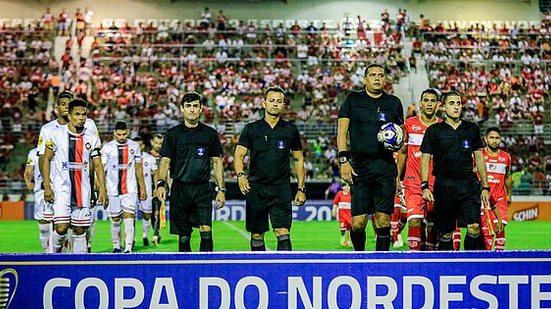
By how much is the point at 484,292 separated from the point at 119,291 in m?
2.36

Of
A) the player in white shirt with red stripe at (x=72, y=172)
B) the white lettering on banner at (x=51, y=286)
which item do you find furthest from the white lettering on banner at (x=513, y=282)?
the player in white shirt with red stripe at (x=72, y=172)

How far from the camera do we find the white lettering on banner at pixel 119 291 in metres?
5.76

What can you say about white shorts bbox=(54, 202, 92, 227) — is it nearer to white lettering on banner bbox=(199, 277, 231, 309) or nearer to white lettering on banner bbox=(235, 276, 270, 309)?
white lettering on banner bbox=(199, 277, 231, 309)

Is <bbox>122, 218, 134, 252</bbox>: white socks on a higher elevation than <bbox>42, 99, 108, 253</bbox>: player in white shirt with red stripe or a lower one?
lower

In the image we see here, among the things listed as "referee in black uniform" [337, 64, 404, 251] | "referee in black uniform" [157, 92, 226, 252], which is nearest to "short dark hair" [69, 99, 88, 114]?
"referee in black uniform" [157, 92, 226, 252]

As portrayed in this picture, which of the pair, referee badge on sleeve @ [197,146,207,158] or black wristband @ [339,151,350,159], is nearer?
black wristband @ [339,151,350,159]

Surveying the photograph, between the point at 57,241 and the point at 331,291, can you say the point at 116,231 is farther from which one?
the point at 331,291

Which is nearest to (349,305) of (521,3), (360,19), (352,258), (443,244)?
(352,258)

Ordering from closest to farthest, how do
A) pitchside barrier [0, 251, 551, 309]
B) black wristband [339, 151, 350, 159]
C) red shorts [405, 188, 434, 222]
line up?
pitchside barrier [0, 251, 551, 309] < black wristband [339, 151, 350, 159] < red shorts [405, 188, 434, 222]

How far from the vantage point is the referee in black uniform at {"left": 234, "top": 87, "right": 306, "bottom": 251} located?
10.4 meters

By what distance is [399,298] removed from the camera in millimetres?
5828

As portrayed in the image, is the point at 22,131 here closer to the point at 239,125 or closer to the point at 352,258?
the point at 239,125

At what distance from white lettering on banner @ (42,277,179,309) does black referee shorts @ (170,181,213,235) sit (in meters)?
4.81

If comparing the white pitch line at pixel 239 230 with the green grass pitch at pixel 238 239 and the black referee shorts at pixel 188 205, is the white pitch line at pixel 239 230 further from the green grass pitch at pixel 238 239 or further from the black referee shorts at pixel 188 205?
the black referee shorts at pixel 188 205
